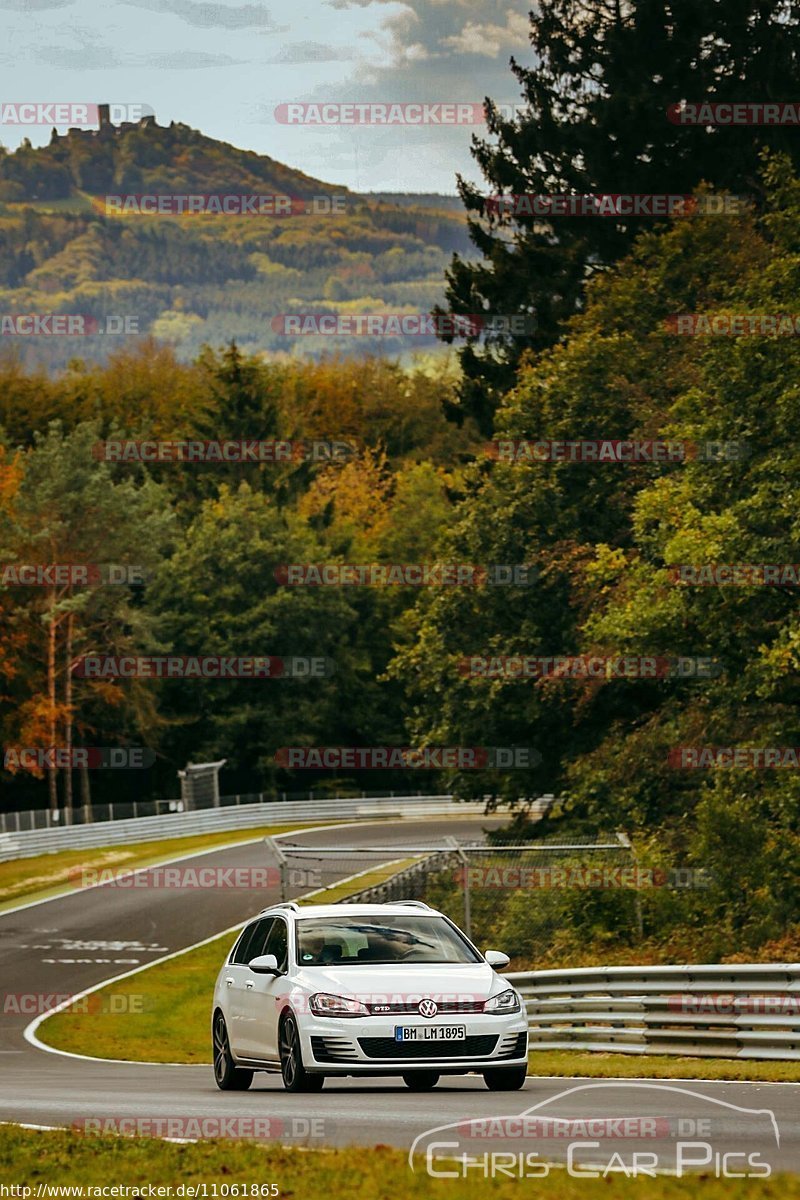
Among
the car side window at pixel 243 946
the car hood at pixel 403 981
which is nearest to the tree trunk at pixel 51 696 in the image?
the car side window at pixel 243 946

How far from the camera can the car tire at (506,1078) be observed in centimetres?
1430

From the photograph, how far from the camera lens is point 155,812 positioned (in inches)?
2916

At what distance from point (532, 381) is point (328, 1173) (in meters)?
34.6

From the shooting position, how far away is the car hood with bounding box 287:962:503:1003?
556 inches

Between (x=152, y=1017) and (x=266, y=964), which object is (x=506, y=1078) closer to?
(x=266, y=964)

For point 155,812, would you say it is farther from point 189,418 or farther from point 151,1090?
point 151,1090

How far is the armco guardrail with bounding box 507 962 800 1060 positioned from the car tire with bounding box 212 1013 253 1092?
4478 millimetres

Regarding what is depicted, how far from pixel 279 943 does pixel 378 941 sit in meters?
0.89

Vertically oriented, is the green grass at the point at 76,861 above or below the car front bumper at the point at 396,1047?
below

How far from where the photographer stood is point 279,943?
611 inches

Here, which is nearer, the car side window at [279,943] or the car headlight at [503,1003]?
the car headlight at [503,1003]

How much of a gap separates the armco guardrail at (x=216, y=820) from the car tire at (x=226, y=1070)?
45.3 metres

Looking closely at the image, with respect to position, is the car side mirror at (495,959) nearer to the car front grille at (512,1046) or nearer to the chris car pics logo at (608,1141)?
the car front grille at (512,1046)

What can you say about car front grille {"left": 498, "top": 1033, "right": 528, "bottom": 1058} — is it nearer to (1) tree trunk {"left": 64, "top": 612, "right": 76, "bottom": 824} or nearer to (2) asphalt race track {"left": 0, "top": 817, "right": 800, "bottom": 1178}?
(2) asphalt race track {"left": 0, "top": 817, "right": 800, "bottom": 1178}
